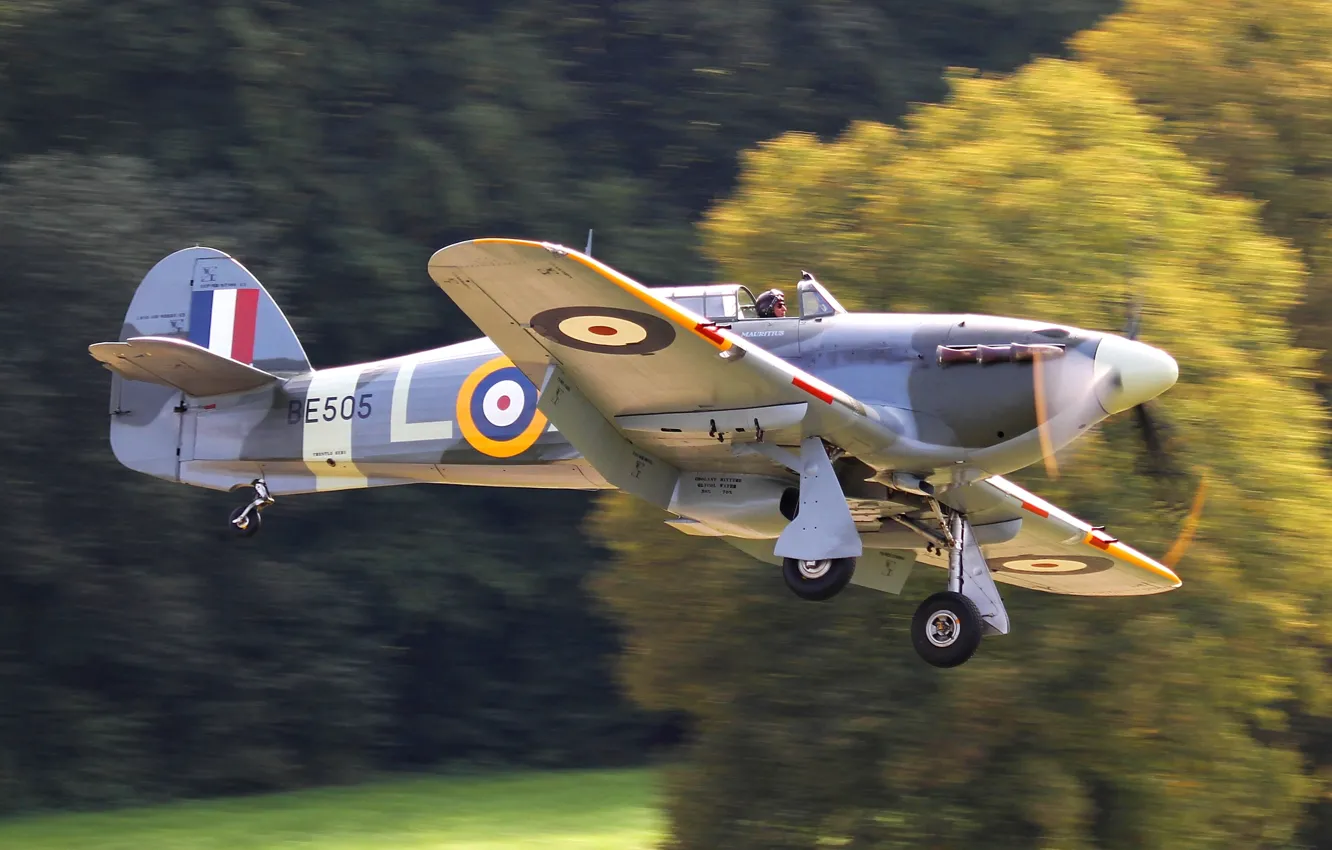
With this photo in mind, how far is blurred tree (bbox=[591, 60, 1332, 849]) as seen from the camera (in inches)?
489

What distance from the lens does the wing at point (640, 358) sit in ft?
28.1

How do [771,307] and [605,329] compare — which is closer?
[605,329]

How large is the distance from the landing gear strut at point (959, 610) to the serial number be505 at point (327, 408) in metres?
3.73

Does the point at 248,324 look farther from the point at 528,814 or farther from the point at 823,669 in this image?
the point at 528,814

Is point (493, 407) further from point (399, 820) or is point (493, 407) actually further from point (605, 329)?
point (399, 820)

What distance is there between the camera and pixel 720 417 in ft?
31.4

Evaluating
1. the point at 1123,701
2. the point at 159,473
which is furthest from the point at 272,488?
the point at 1123,701

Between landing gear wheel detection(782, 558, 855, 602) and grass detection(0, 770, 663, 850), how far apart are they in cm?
846

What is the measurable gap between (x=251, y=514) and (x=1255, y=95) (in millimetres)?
10298

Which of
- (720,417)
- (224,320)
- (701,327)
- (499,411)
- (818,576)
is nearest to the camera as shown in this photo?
(701,327)

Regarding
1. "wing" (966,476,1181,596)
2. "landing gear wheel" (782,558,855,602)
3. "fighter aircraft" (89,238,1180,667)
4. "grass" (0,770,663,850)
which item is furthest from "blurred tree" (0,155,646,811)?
"landing gear wheel" (782,558,855,602)

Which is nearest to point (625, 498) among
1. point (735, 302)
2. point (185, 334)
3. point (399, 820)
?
point (185, 334)

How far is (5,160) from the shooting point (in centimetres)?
2225

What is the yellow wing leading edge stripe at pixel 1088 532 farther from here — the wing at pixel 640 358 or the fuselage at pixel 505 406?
the wing at pixel 640 358
